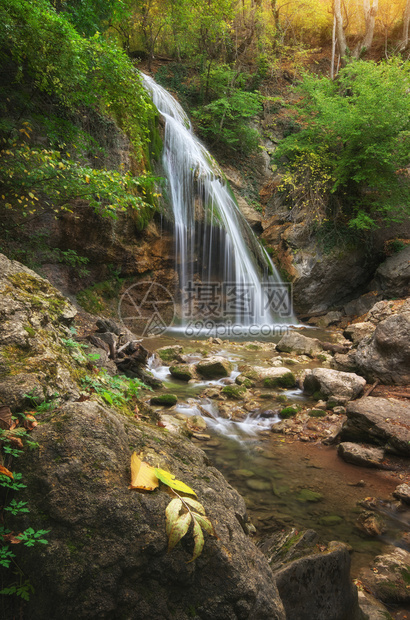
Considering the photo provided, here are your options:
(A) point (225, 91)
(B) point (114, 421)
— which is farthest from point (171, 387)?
(A) point (225, 91)

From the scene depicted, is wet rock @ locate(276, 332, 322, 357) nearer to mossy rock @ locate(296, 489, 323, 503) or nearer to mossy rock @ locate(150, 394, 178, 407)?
mossy rock @ locate(150, 394, 178, 407)

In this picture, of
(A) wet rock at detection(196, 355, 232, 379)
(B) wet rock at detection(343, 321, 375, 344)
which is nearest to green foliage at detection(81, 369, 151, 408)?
(A) wet rock at detection(196, 355, 232, 379)

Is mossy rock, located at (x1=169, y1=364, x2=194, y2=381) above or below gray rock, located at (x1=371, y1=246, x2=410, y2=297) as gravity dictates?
below

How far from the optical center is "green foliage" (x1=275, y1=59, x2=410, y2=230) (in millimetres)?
11992

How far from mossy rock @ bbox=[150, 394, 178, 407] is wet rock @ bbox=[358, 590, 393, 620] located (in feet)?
11.5

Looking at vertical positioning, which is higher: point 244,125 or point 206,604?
point 244,125

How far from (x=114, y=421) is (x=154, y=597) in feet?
2.12

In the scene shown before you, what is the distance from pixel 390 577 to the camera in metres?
2.46

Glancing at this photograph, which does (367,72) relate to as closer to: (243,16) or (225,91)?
(225,91)

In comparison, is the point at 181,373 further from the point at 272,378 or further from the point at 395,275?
the point at 395,275

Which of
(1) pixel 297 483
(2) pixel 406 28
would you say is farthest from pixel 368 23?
(1) pixel 297 483

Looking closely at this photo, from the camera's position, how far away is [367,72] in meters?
12.8

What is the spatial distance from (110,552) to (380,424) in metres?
3.93

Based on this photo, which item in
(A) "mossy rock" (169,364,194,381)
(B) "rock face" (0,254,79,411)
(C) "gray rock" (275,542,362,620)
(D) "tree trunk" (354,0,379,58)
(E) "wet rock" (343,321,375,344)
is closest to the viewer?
(B) "rock face" (0,254,79,411)
